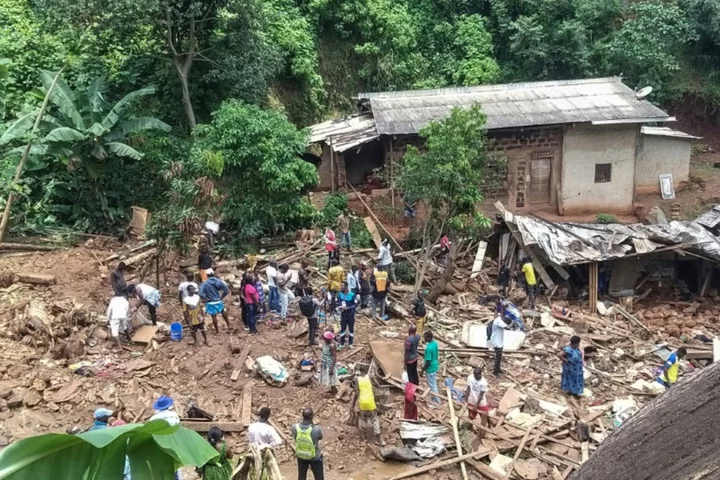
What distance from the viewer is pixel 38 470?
288cm

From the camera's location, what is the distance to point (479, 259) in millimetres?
18000

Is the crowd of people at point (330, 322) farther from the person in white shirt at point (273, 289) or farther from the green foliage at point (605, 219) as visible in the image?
the green foliage at point (605, 219)

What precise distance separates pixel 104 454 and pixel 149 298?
10.1 m

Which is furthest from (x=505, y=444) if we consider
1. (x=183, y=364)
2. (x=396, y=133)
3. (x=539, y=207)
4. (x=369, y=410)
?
(x=539, y=207)

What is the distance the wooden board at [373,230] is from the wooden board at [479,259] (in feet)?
Answer: 9.17

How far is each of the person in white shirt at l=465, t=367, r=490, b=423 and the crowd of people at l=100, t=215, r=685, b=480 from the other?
0.02 metres

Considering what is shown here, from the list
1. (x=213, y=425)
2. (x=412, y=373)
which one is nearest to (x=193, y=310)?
(x=213, y=425)

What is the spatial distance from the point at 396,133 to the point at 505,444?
11.2 m

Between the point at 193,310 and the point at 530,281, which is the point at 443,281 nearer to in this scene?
the point at 530,281

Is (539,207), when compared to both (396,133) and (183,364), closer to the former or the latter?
(396,133)

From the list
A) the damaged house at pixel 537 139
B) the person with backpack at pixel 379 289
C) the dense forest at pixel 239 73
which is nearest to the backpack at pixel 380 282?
the person with backpack at pixel 379 289

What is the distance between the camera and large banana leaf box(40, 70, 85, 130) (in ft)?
53.7

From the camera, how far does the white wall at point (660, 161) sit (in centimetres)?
2325

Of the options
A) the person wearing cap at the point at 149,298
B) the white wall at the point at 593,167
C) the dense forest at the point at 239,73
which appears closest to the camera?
the person wearing cap at the point at 149,298
